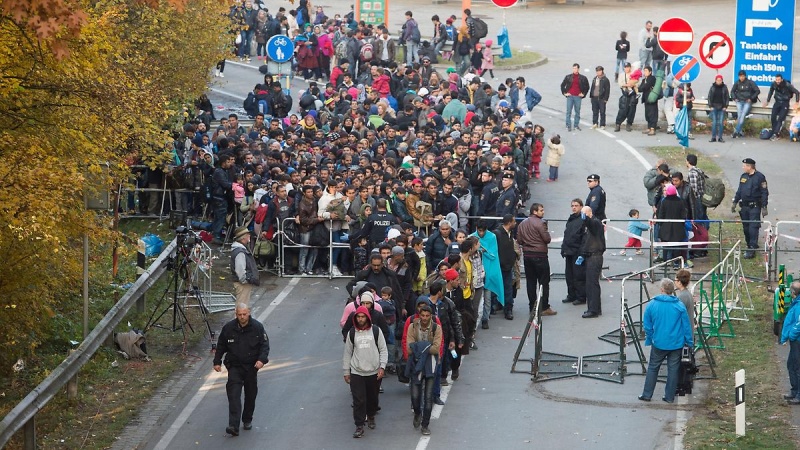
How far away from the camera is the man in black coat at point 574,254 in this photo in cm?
2105

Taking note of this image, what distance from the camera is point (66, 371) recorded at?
16297mm

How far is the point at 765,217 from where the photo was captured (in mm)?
26875

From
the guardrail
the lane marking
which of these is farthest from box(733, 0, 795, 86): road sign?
the guardrail

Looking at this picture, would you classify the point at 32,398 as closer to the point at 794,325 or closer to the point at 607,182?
the point at 794,325

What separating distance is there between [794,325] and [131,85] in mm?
8677

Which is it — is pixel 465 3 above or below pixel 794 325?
above

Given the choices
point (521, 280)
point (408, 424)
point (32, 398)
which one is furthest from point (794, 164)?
point (32, 398)

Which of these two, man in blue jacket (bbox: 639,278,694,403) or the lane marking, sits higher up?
man in blue jacket (bbox: 639,278,694,403)

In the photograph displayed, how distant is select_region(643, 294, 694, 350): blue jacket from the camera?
54.2ft

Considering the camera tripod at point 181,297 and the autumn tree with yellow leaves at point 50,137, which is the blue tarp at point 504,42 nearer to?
the camera tripod at point 181,297

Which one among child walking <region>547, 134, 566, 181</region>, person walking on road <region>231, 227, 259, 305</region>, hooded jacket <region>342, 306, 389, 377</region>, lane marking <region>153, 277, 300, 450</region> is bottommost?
lane marking <region>153, 277, 300, 450</region>

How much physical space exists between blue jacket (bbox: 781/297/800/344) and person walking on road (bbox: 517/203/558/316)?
15.3 ft

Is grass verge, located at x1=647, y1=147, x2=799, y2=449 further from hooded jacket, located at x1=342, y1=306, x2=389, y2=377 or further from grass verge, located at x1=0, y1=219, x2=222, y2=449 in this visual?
grass verge, located at x1=0, y1=219, x2=222, y2=449

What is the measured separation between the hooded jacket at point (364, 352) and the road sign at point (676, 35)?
18899 millimetres
